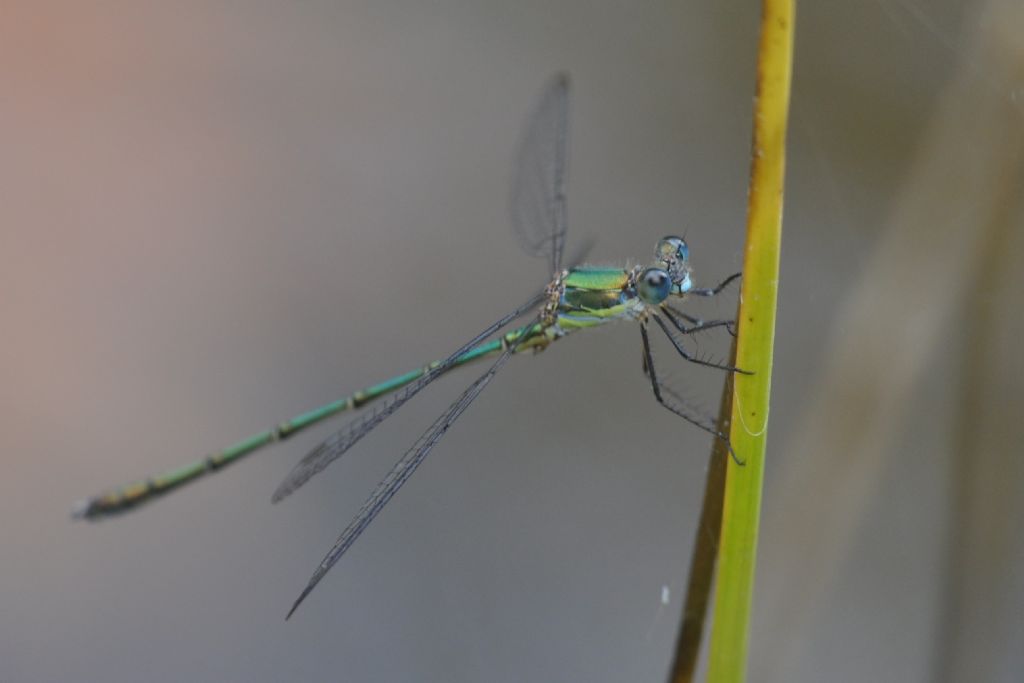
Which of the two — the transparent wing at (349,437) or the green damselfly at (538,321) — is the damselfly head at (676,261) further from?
the transparent wing at (349,437)

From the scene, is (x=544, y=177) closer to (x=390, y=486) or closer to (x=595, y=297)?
(x=595, y=297)

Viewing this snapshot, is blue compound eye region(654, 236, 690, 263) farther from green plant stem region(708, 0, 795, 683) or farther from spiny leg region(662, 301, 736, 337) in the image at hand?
green plant stem region(708, 0, 795, 683)

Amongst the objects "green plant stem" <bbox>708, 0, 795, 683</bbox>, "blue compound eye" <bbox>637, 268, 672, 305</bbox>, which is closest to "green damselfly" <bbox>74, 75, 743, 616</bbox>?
"blue compound eye" <bbox>637, 268, 672, 305</bbox>

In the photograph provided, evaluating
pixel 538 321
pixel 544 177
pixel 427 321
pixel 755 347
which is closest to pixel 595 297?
pixel 538 321

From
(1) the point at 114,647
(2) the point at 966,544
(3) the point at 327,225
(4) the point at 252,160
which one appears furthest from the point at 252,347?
(2) the point at 966,544

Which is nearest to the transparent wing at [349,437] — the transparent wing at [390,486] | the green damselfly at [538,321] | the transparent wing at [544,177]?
the green damselfly at [538,321]

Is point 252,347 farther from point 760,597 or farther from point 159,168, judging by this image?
point 760,597

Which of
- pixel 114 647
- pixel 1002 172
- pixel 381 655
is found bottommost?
pixel 114 647
